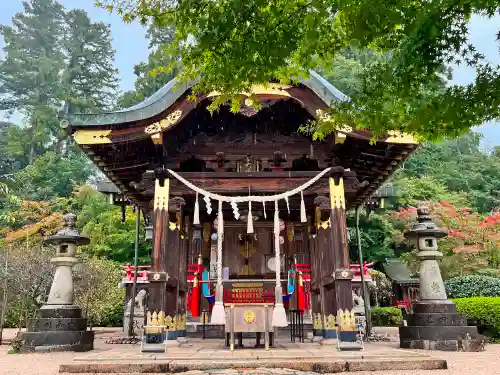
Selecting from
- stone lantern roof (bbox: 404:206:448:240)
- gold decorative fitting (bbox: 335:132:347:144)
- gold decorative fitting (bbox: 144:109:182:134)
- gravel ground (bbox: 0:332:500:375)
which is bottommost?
gravel ground (bbox: 0:332:500:375)

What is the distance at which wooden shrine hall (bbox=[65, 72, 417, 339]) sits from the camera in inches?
311

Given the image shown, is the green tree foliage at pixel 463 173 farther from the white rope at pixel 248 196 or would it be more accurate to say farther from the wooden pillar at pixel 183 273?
the white rope at pixel 248 196

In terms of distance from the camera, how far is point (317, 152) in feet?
29.2

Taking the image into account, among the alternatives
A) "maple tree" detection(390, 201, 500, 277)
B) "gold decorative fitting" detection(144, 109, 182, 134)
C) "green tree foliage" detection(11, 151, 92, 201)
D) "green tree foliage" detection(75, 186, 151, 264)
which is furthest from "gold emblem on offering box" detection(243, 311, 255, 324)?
"green tree foliage" detection(11, 151, 92, 201)

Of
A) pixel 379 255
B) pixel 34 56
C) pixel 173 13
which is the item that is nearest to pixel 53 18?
pixel 34 56

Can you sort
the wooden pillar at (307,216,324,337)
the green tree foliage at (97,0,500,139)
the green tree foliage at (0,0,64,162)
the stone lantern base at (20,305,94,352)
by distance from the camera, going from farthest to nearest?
the green tree foliage at (0,0,64,162) < the wooden pillar at (307,216,324,337) < the stone lantern base at (20,305,94,352) < the green tree foliage at (97,0,500,139)

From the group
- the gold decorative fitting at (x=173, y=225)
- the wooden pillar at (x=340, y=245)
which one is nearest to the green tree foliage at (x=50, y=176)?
the gold decorative fitting at (x=173, y=225)

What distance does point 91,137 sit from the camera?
318 inches

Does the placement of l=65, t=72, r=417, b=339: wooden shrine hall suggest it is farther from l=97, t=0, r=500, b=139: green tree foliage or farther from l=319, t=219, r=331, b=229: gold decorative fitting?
l=97, t=0, r=500, b=139: green tree foliage

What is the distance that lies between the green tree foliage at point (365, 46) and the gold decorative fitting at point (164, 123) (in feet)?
11.3

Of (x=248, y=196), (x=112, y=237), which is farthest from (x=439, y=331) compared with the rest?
(x=112, y=237)

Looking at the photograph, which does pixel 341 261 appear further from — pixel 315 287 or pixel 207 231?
pixel 207 231

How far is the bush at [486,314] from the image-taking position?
10.1 meters

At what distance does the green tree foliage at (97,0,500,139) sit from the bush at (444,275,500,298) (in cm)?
1059
